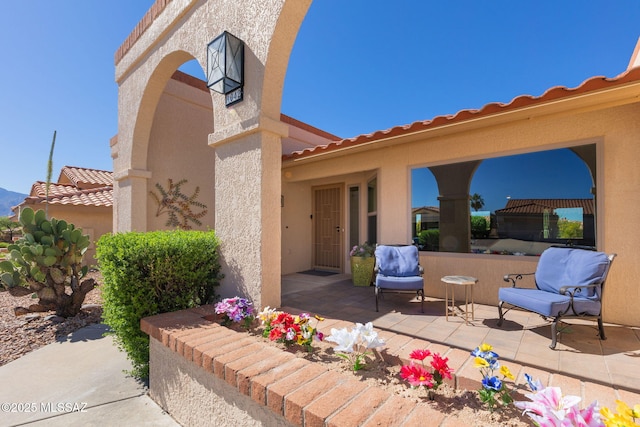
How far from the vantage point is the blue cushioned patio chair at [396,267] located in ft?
15.7

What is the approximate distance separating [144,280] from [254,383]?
220cm

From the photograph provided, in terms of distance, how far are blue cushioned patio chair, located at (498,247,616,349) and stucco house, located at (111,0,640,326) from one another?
80 cm

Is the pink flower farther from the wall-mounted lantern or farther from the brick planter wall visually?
the wall-mounted lantern

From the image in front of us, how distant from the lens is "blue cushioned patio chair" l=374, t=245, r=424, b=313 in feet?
15.7

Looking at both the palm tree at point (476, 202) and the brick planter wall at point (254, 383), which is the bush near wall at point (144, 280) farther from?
the palm tree at point (476, 202)

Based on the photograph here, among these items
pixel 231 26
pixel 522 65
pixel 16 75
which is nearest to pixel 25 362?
pixel 231 26

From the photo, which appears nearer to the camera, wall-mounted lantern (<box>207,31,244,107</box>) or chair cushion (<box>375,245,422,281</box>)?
wall-mounted lantern (<box>207,31,244,107</box>)

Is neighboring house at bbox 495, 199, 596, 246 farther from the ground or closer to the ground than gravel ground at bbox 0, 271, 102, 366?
farther from the ground

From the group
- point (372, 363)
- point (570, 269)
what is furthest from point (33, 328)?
point (570, 269)

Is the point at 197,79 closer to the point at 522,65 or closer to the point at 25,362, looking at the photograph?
the point at 25,362

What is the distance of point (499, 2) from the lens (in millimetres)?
7398

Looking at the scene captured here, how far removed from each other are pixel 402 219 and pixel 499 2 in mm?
6634

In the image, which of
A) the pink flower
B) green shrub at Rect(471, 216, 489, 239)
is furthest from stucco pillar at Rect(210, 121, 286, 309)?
green shrub at Rect(471, 216, 489, 239)

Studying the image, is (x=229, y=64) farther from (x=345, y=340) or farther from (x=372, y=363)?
(x=372, y=363)
